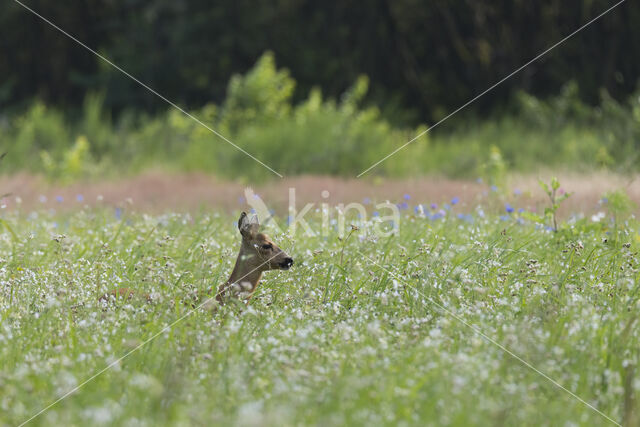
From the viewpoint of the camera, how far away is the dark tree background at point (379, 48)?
1861cm

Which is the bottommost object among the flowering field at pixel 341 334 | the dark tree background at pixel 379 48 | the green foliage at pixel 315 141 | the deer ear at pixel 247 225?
the flowering field at pixel 341 334

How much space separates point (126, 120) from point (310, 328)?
13970 mm

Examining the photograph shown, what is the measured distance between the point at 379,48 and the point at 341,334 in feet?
54.6

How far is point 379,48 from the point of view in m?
20.1

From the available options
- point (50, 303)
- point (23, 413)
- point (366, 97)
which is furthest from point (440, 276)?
point (366, 97)

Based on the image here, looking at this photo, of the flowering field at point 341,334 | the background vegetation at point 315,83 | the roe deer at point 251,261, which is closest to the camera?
the flowering field at point 341,334

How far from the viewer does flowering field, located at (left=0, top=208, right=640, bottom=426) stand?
3230 millimetres

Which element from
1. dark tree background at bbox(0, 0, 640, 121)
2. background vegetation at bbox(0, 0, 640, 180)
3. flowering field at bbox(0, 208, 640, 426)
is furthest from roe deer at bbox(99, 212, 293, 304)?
dark tree background at bbox(0, 0, 640, 121)

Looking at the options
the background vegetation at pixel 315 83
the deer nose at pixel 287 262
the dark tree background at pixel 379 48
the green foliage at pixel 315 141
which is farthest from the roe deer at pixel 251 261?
the dark tree background at pixel 379 48

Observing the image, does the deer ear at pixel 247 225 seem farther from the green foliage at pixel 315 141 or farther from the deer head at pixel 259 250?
the green foliage at pixel 315 141

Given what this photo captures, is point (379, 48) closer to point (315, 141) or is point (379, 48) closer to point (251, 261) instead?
point (315, 141)

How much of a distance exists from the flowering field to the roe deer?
0.41ft

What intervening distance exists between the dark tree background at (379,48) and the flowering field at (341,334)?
12.8 metres

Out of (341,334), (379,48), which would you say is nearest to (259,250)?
(341,334)
